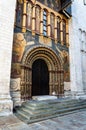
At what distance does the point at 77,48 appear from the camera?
909 cm

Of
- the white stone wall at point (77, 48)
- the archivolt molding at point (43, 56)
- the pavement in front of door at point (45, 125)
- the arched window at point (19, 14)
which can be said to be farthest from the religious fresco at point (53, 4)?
the pavement in front of door at point (45, 125)

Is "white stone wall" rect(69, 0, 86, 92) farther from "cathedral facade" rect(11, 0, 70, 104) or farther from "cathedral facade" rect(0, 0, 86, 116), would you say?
"cathedral facade" rect(11, 0, 70, 104)

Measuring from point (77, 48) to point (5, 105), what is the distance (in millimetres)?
6431

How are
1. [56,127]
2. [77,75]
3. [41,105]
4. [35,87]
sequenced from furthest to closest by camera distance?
[77,75]
[35,87]
[41,105]
[56,127]

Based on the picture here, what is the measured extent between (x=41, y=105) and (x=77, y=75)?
457cm

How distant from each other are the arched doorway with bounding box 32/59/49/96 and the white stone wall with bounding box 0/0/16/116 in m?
2.02

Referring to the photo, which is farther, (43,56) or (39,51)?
(43,56)

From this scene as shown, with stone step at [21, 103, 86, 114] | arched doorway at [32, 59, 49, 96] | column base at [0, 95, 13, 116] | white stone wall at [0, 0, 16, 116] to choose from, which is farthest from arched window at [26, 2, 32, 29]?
stone step at [21, 103, 86, 114]

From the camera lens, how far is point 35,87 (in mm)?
6973

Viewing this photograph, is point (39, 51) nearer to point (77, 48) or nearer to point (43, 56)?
point (43, 56)

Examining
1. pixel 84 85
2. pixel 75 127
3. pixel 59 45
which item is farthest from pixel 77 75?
pixel 75 127

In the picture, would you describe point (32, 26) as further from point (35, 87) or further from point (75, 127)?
point (75, 127)

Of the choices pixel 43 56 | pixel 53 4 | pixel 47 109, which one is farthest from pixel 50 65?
pixel 53 4

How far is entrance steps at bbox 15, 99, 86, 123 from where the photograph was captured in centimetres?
432
